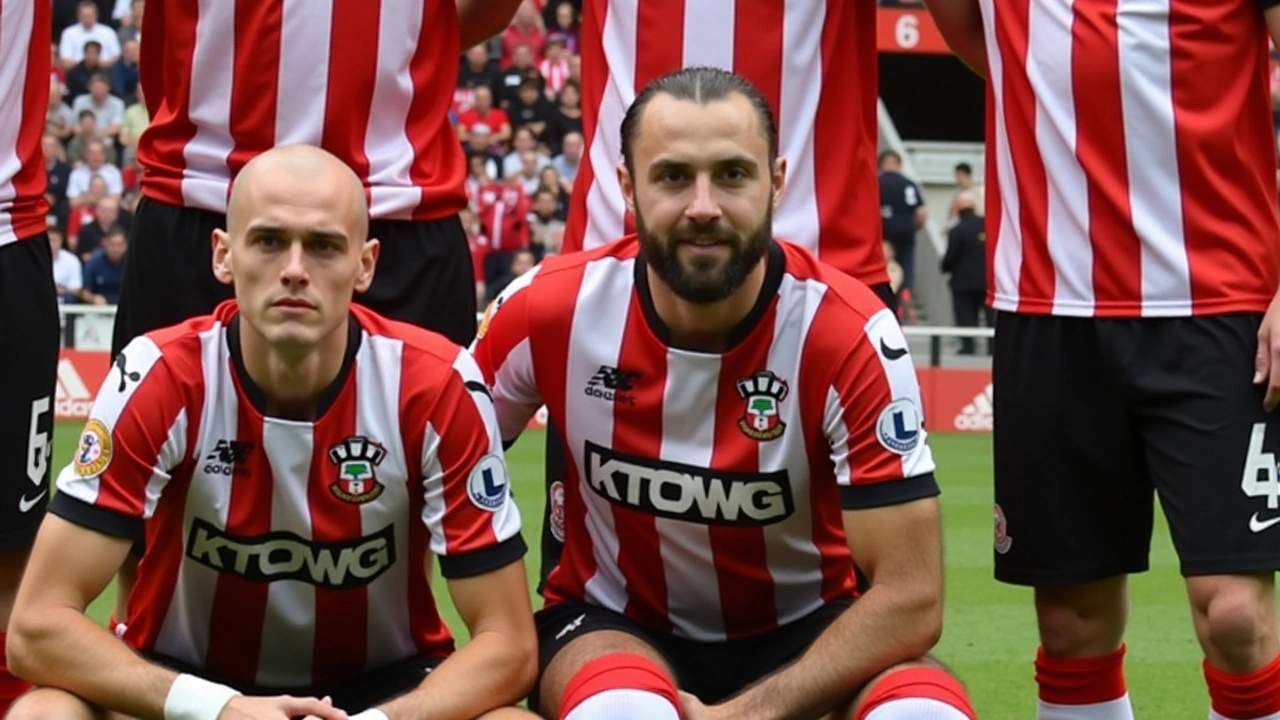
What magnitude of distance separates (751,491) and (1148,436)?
73 centimetres

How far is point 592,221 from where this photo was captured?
3.92m

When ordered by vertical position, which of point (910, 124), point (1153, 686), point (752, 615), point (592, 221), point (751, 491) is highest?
point (592, 221)

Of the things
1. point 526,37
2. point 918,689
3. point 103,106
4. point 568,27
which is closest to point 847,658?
point 918,689

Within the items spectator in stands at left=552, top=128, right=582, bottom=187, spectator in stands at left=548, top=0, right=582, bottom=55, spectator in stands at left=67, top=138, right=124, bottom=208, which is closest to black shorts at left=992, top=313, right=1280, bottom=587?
spectator in stands at left=552, top=128, right=582, bottom=187


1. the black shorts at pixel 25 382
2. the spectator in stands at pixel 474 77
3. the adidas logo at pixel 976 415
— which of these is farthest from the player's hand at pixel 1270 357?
the spectator in stands at pixel 474 77

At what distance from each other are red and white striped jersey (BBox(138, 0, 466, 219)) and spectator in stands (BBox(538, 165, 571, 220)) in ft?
36.0

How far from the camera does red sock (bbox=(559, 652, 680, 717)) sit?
126 inches

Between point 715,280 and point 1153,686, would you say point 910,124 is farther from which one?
point 715,280

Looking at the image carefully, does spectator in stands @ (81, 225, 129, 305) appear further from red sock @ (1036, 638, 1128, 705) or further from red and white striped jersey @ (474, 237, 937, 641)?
red sock @ (1036, 638, 1128, 705)

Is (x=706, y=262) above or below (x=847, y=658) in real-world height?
above

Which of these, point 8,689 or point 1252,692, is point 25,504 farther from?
point 1252,692

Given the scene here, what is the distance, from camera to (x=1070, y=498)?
3.73 meters

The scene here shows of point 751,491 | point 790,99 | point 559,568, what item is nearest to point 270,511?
point 559,568

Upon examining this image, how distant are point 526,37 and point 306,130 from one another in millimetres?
13374
